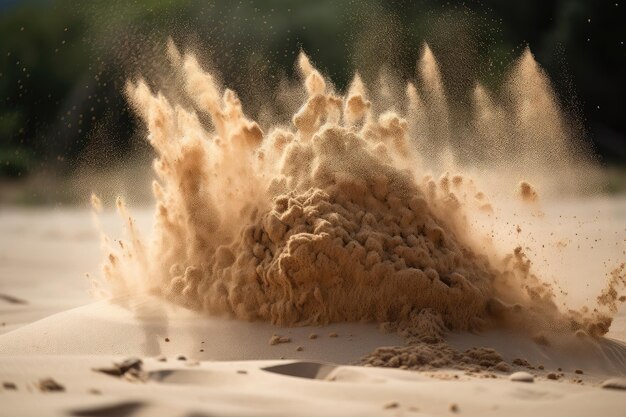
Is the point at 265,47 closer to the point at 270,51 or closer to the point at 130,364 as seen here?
the point at 270,51

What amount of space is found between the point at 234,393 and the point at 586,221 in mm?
5920

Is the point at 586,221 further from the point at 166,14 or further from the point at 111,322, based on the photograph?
the point at 111,322

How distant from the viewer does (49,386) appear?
2.04m

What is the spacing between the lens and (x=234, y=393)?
207 cm

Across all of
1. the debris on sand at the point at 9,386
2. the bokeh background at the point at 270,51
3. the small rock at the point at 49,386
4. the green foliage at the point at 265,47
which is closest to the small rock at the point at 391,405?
the small rock at the point at 49,386

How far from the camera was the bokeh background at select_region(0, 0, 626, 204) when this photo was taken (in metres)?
7.97

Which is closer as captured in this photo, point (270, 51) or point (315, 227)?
point (315, 227)

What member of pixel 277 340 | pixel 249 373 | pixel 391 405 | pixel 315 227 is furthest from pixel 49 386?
pixel 315 227

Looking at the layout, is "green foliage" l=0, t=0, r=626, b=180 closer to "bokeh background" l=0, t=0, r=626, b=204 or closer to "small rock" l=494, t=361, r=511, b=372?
"bokeh background" l=0, t=0, r=626, b=204

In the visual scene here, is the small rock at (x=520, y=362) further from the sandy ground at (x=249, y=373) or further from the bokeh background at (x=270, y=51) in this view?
the bokeh background at (x=270, y=51)

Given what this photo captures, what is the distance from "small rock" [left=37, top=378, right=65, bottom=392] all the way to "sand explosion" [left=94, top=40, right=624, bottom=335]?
41.9 inches

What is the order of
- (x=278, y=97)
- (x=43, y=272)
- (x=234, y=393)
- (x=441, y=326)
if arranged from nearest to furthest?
1. (x=234, y=393)
2. (x=441, y=326)
3. (x=278, y=97)
4. (x=43, y=272)

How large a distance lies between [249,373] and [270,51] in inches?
249

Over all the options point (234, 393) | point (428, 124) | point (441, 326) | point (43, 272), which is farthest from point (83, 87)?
point (234, 393)
